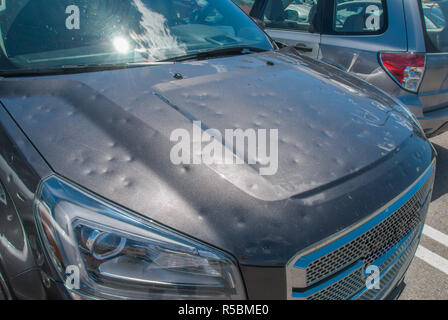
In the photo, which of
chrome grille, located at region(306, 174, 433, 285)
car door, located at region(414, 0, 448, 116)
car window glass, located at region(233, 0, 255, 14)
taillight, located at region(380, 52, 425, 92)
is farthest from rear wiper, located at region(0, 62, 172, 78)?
car window glass, located at region(233, 0, 255, 14)

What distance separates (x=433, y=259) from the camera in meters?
2.41

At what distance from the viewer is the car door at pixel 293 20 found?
11.9ft

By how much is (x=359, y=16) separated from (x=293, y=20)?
83cm

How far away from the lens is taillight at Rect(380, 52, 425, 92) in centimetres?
293

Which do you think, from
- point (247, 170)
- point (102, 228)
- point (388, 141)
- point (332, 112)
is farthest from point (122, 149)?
point (388, 141)

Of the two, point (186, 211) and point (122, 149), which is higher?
point (122, 149)

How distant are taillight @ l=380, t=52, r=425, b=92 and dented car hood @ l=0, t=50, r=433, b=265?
1267mm

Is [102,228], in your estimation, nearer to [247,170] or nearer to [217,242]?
[217,242]

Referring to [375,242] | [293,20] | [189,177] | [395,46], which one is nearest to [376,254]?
[375,242]

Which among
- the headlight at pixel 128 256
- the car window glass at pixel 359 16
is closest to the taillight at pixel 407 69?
the car window glass at pixel 359 16

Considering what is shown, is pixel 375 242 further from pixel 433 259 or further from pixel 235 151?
pixel 433 259

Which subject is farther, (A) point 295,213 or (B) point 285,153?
(B) point 285,153

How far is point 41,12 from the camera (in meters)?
1.97

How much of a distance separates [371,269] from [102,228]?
3.29 ft
